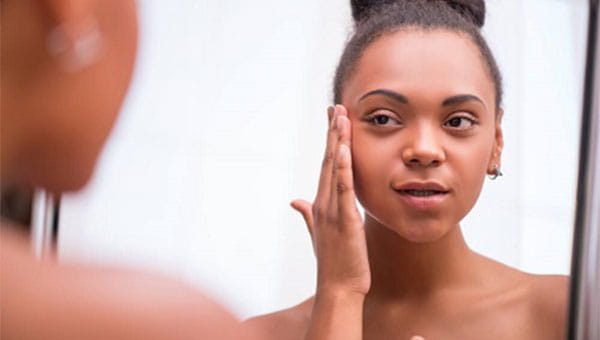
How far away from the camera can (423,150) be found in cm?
62

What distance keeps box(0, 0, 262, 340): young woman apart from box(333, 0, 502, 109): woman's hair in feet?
1.42

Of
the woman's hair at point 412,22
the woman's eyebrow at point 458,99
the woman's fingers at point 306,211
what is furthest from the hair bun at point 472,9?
the woman's fingers at point 306,211

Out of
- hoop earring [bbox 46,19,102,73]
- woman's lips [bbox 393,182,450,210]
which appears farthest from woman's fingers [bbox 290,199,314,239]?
hoop earring [bbox 46,19,102,73]

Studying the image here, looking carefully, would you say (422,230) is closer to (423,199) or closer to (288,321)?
(423,199)

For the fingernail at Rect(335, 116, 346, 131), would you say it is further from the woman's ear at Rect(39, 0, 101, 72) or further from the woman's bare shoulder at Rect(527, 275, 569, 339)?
the woman's ear at Rect(39, 0, 101, 72)

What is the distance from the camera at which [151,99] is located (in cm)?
90

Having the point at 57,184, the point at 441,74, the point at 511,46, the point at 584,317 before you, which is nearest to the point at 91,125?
the point at 57,184

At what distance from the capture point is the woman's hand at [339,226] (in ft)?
2.13

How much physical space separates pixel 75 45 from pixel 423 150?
396 mm

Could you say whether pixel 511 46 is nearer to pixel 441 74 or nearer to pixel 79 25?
pixel 441 74

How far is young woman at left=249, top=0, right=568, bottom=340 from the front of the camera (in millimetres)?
641

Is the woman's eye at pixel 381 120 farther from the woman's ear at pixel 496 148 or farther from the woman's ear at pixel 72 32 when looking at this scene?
the woman's ear at pixel 72 32

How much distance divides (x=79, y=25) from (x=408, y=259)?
0.51m

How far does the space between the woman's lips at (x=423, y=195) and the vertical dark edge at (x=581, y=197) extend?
185 mm
